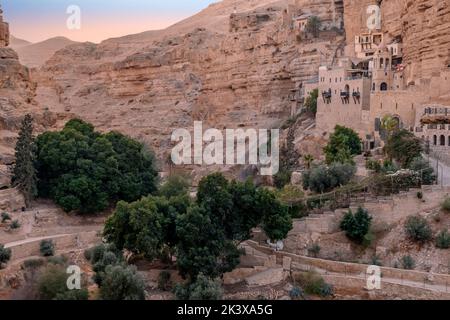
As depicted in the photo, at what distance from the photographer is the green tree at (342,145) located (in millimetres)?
35250

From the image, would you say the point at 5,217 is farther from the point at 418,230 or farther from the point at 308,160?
the point at 418,230

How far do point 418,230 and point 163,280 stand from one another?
9556mm

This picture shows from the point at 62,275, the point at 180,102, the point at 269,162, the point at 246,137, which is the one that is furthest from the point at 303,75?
the point at 62,275

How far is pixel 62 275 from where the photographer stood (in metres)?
22.5

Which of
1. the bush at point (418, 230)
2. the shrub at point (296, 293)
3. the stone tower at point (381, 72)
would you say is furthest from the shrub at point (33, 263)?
the stone tower at point (381, 72)

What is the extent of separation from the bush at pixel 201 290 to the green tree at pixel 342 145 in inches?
481

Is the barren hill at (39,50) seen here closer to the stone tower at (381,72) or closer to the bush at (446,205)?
the stone tower at (381,72)

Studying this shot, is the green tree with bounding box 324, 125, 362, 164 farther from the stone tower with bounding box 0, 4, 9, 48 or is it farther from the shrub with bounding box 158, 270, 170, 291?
the stone tower with bounding box 0, 4, 9, 48

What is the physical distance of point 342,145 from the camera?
3597 cm

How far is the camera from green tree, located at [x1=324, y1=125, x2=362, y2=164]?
35250 millimetres

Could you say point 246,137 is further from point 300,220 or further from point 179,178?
point 300,220

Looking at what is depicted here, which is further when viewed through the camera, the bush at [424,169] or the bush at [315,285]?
the bush at [424,169]

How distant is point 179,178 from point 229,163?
8953mm

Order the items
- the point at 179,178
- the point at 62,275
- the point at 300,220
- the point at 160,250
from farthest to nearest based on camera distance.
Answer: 1. the point at 179,178
2. the point at 300,220
3. the point at 160,250
4. the point at 62,275
